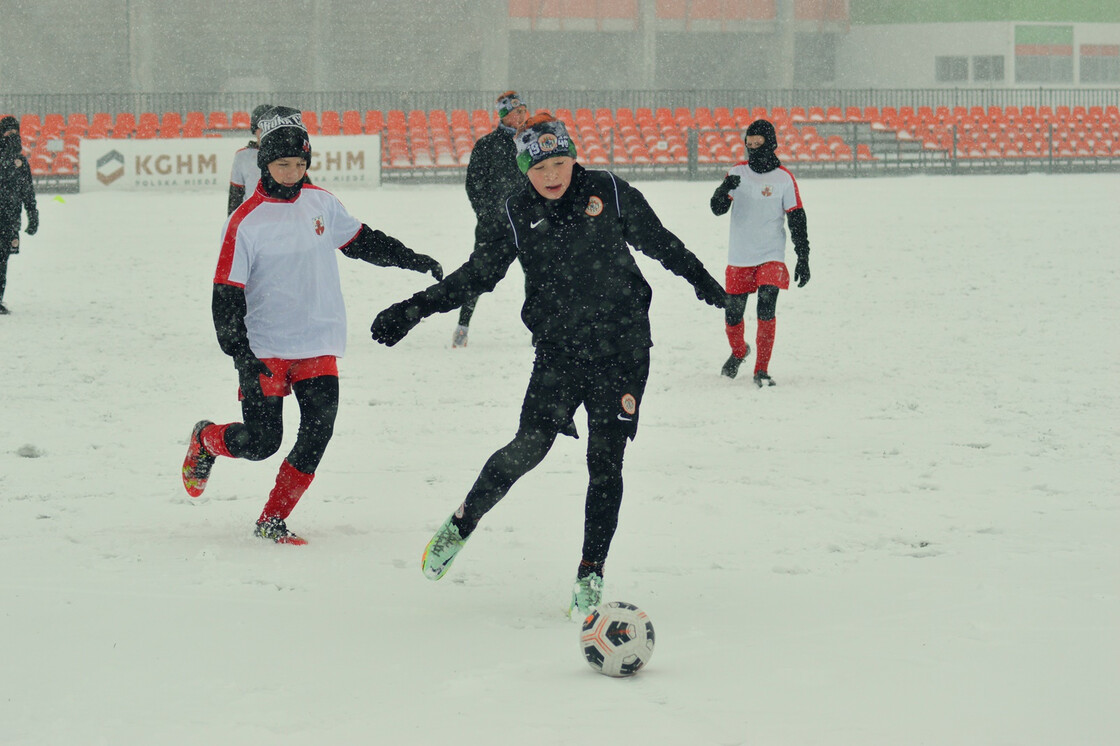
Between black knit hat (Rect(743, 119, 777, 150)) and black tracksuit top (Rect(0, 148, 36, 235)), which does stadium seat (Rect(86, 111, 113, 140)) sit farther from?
black knit hat (Rect(743, 119, 777, 150))

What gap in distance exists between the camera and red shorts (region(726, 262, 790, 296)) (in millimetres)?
9539

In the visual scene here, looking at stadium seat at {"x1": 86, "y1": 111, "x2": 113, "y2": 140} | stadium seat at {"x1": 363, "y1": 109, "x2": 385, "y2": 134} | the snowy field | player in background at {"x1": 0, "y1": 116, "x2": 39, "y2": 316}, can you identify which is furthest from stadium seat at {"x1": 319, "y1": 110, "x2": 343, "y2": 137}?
the snowy field

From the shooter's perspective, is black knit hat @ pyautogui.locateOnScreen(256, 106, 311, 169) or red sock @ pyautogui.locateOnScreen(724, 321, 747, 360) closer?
black knit hat @ pyautogui.locateOnScreen(256, 106, 311, 169)

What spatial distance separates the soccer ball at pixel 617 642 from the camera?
405cm

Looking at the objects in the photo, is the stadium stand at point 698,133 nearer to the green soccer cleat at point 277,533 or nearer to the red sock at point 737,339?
the red sock at point 737,339

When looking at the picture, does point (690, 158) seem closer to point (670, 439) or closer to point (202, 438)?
point (670, 439)

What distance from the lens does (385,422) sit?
843 centimetres

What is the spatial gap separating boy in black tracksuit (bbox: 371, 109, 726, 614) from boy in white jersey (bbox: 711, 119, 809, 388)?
196 inches

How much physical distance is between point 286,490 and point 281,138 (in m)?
1.43

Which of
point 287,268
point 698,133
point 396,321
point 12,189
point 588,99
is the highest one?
point 588,99

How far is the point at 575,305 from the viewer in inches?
179

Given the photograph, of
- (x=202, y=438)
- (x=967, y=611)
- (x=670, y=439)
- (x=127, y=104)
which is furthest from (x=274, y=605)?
(x=127, y=104)

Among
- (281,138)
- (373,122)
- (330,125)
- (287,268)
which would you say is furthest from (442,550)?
(373,122)

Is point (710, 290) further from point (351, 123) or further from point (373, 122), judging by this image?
point (373, 122)
